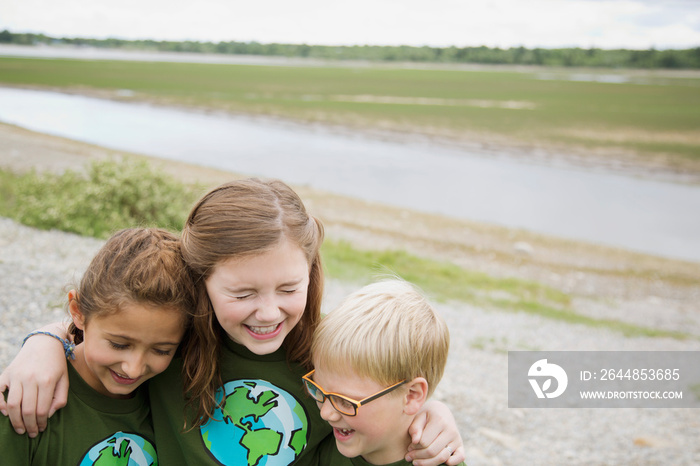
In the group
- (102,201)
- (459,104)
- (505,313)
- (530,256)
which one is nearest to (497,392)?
(505,313)

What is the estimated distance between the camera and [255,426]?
8.43ft

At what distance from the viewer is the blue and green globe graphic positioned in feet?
7.80

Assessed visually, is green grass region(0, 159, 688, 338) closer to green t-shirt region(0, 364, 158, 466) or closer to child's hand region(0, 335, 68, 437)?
green t-shirt region(0, 364, 158, 466)

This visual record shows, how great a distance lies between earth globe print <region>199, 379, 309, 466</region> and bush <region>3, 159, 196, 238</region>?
8.00 meters

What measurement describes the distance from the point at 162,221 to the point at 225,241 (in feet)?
28.0

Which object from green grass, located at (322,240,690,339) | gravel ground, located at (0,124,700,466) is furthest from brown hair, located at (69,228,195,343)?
green grass, located at (322,240,690,339)

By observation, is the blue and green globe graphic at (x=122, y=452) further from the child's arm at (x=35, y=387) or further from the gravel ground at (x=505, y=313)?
the gravel ground at (x=505, y=313)

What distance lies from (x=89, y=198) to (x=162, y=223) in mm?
1352

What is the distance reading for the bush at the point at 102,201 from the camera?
10297 mm

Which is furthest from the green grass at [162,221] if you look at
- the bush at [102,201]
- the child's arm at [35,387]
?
the child's arm at [35,387]

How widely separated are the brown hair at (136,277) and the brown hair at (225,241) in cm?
7

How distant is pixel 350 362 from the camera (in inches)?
92.1

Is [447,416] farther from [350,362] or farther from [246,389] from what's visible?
[246,389]

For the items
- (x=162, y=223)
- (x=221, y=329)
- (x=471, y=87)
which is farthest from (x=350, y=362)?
(x=471, y=87)
